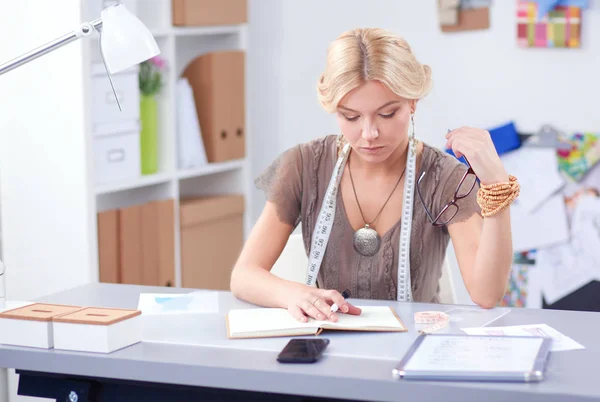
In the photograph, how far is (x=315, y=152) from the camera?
8.05ft

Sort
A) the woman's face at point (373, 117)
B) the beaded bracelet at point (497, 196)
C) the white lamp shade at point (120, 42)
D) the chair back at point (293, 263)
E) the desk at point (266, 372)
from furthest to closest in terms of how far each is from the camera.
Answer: the chair back at point (293, 263)
the woman's face at point (373, 117)
the beaded bracelet at point (497, 196)
the white lamp shade at point (120, 42)
the desk at point (266, 372)

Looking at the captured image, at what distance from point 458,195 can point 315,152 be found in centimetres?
39

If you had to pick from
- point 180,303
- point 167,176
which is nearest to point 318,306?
point 180,303

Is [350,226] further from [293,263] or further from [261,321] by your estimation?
[261,321]

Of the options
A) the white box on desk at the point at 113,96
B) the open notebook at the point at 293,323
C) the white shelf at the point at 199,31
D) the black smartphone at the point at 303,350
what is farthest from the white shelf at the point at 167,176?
the black smartphone at the point at 303,350

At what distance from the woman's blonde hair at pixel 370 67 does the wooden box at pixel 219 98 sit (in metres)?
1.55

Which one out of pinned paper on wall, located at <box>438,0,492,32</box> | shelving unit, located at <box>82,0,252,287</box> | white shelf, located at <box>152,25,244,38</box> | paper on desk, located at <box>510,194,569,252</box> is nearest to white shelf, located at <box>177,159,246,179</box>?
shelving unit, located at <box>82,0,252,287</box>

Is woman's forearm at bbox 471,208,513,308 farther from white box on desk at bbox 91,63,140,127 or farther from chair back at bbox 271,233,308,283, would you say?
white box on desk at bbox 91,63,140,127

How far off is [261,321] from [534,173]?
6.63 feet

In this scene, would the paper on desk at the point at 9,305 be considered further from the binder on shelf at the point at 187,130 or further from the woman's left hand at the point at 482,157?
the binder on shelf at the point at 187,130

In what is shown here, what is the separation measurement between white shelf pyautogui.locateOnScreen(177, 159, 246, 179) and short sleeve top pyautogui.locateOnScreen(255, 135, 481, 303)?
1.26m

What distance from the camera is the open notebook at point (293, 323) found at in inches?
71.5

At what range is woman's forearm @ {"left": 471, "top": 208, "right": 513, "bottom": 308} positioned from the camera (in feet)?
6.78

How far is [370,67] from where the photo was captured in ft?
7.10
